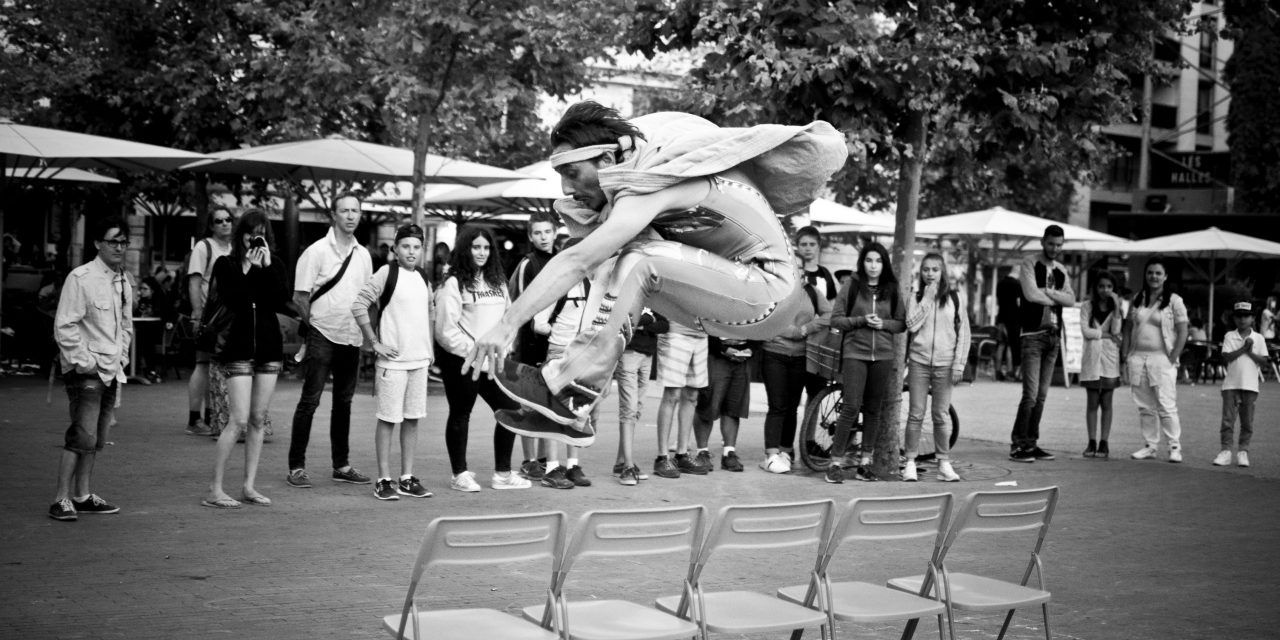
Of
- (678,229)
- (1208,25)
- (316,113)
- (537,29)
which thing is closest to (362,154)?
(537,29)

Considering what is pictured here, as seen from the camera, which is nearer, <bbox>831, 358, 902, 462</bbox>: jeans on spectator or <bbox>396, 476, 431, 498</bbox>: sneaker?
<bbox>396, 476, 431, 498</bbox>: sneaker

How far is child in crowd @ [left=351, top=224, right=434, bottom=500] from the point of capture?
31.1 feet

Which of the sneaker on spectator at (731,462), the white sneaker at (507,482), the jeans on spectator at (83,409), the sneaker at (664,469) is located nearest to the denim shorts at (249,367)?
the jeans on spectator at (83,409)

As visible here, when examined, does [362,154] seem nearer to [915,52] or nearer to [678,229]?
[915,52]

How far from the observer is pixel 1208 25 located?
1379 cm

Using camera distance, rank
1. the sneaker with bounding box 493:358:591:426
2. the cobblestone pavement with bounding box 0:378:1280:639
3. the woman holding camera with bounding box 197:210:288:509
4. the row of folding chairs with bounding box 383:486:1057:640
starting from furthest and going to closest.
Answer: the woman holding camera with bounding box 197:210:288:509, the cobblestone pavement with bounding box 0:378:1280:639, the row of folding chairs with bounding box 383:486:1057:640, the sneaker with bounding box 493:358:591:426

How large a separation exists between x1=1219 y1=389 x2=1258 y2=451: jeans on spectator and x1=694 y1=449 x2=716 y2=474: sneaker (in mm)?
5353

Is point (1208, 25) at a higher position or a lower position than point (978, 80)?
higher

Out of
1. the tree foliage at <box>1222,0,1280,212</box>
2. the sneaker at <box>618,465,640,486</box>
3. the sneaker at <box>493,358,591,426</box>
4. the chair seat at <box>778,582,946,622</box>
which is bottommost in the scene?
the sneaker at <box>618,465,640,486</box>

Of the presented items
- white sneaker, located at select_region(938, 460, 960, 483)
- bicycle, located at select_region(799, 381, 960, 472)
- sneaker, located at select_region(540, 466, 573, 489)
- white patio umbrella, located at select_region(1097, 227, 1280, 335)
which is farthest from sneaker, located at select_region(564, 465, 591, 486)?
white patio umbrella, located at select_region(1097, 227, 1280, 335)

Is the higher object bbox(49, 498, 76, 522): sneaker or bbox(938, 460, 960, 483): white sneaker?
bbox(938, 460, 960, 483): white sneaker

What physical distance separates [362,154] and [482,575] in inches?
394

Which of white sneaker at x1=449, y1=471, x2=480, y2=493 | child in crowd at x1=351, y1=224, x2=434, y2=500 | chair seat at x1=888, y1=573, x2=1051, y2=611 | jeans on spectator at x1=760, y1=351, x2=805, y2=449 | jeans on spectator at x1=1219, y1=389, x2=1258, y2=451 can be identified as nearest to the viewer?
chair seat at x1=888, y1=573, x2=1051, y2=611

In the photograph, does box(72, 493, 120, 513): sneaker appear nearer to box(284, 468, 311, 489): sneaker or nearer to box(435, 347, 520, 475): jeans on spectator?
box(284, 468, 311, 489): sneaker
